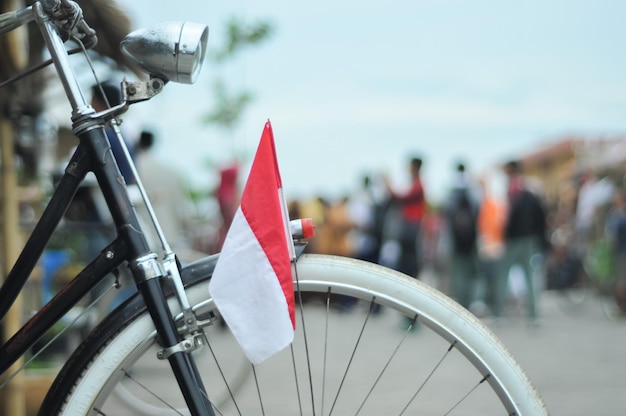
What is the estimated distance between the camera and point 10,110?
3.90 metres

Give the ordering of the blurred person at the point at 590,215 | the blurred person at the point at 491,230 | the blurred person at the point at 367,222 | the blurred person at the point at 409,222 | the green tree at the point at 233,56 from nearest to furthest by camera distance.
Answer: the blurred person at the point at 409,222 < the blurred person at the point at 491,230 < the blurred person at the point at 367,222 < the blurred person at the point at 590,215 < the green tree at the point at 233,56

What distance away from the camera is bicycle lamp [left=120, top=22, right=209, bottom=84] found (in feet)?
6.24

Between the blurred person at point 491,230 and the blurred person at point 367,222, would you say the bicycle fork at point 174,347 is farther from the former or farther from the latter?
the blurred person at point 367,222

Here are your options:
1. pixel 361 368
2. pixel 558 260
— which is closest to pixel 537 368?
pixel 361 368

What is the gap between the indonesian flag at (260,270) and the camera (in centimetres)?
185

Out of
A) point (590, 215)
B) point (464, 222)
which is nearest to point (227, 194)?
A: point (464, 222)

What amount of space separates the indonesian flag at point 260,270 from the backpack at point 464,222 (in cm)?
878

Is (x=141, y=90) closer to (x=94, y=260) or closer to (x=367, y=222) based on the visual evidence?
(x=94, y=260)

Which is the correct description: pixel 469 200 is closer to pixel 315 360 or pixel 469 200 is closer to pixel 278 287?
pixel 315 360

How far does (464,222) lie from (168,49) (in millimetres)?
8864

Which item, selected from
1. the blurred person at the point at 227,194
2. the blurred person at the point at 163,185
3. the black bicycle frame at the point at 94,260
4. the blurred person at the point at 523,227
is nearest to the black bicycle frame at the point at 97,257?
the black bicycle frame at the point at 94,260

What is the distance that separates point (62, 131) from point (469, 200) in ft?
17.6

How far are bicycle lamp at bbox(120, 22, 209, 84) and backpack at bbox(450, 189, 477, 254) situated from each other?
8.79 metres

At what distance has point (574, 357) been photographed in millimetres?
7023
